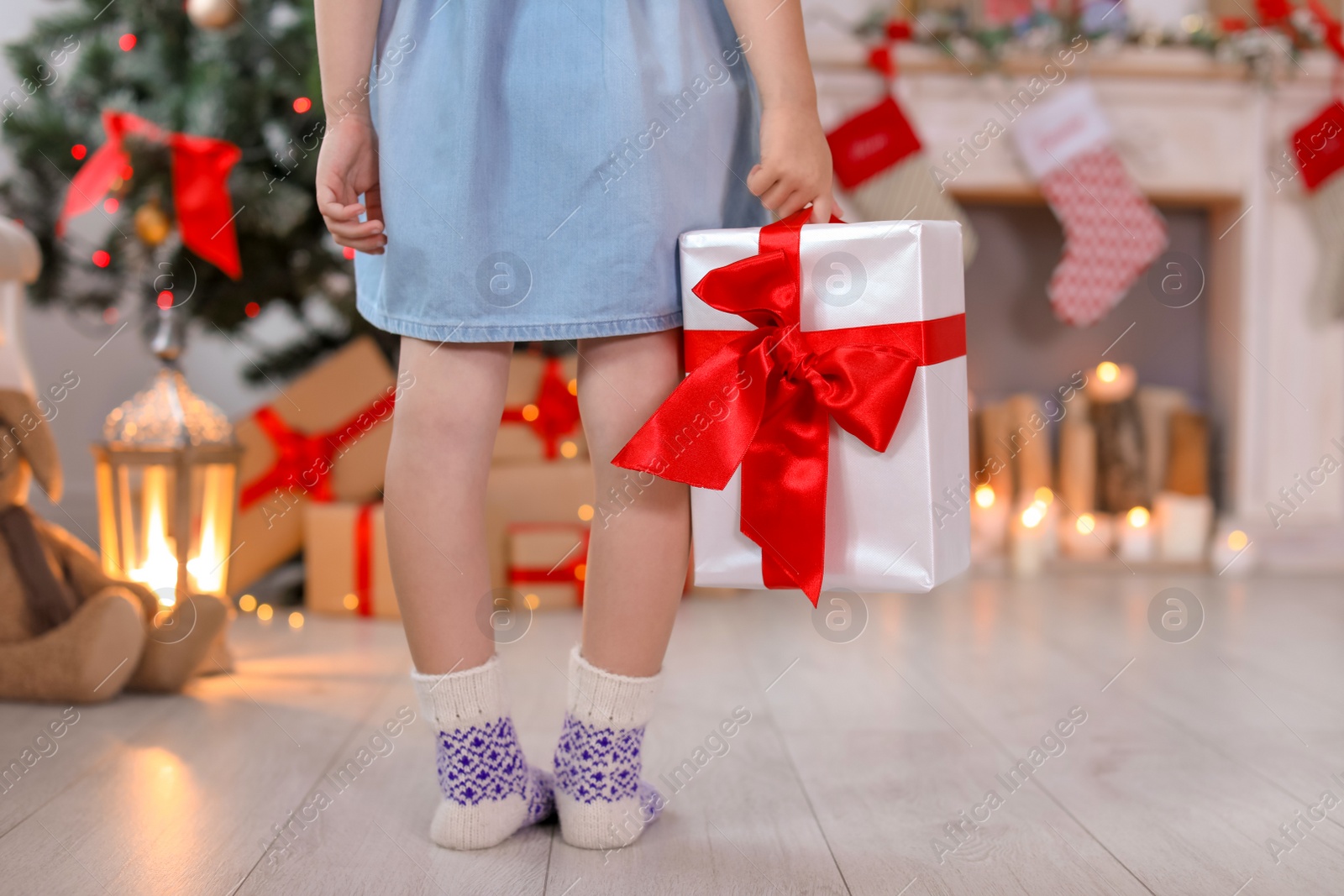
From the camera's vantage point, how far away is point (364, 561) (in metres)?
1.62

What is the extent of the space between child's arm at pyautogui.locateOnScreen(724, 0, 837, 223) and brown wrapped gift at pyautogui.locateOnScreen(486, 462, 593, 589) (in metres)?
1.00

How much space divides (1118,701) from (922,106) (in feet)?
4.23

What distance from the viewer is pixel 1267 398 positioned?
2.12 meters

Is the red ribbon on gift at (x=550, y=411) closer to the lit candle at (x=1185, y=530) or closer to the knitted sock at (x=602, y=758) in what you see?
the knitted sock at (x=602, y=758)

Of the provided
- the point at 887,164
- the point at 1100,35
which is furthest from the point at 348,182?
the point at 1100,35

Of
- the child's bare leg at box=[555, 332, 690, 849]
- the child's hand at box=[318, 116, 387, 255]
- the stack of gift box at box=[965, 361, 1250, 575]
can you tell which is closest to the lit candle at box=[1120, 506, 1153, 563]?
the stack of gift box at box=[965, 361, 1250, 575]

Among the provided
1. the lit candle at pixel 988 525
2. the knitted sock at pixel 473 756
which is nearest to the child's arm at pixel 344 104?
the knitted sock at pixel 473 756

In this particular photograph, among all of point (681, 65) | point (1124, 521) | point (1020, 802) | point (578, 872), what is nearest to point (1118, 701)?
point (1020, 802)

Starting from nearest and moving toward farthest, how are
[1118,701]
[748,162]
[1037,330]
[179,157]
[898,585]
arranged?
[898,585], [748,162], [1118,701], [179,157], [1037,330]

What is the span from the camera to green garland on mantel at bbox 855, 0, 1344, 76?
6.59ft

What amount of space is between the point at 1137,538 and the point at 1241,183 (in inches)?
27.4

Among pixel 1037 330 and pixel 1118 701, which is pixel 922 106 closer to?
pixel 1037 330

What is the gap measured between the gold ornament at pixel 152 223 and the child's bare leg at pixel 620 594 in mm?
991

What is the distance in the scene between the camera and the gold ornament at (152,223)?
1.50 metres
